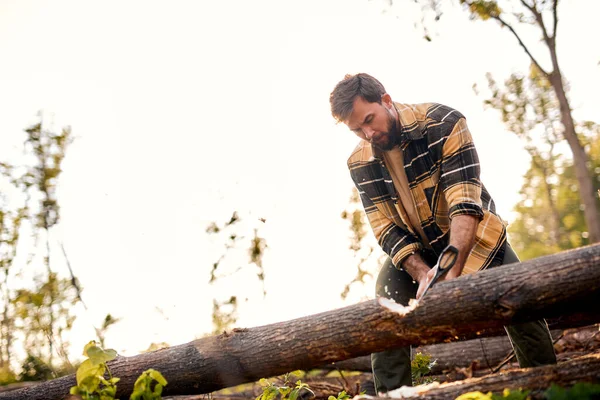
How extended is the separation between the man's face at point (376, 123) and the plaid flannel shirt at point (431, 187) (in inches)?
2.5

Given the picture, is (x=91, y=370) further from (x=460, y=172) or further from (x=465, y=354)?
(x=465, y=354)

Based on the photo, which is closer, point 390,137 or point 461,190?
point 461,190

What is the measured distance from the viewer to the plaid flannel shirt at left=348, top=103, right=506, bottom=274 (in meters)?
2.78

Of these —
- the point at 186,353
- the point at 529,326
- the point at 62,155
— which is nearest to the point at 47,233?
the point at 62,155

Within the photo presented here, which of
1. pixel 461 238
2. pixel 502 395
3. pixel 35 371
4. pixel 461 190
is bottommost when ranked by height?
pixel 502 395

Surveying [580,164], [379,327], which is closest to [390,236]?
[379,327]

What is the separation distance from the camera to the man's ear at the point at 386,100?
303 cm

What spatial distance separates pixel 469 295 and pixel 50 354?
768cm

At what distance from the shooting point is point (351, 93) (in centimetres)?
292

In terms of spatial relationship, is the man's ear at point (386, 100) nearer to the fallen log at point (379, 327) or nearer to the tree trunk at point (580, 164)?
the fallen log at point (379, 327)

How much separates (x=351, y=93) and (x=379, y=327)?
4.43 ft

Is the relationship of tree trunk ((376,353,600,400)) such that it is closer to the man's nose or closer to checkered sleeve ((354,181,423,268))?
checkered sleeve ((354,181,423,268))

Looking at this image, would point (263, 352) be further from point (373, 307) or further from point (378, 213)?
point (378, 213)

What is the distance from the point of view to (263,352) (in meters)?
2.70
